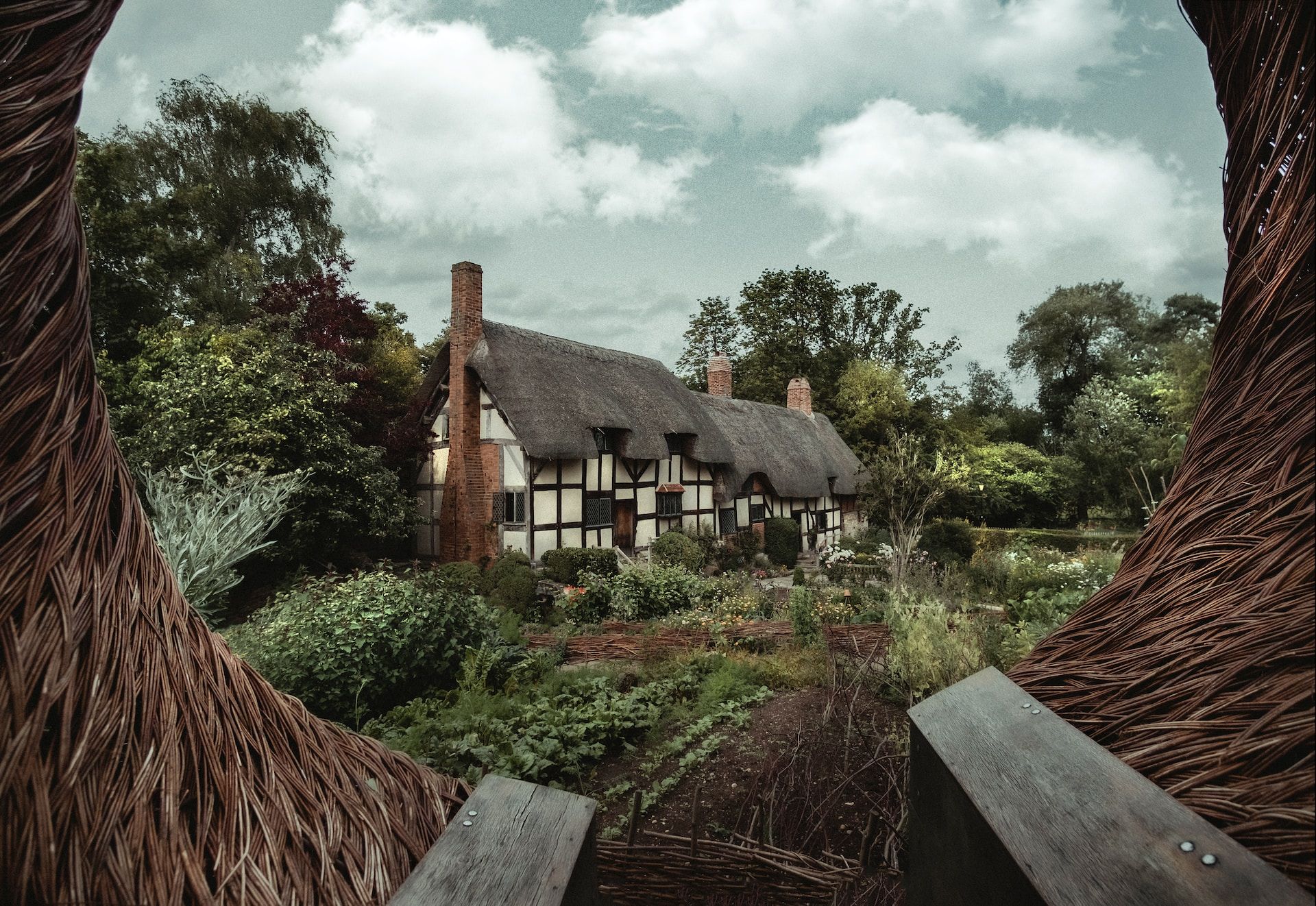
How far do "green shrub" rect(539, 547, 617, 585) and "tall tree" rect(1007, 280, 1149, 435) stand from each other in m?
23.4

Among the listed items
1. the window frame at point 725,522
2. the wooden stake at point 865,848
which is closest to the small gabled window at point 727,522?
the window frame at point 725,522

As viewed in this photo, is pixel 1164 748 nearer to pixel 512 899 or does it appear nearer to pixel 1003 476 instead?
pixel 512 899

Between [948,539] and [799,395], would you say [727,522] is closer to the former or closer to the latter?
[948,539]

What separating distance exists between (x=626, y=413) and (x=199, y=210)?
12.6 m

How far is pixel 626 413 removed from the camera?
599 inches

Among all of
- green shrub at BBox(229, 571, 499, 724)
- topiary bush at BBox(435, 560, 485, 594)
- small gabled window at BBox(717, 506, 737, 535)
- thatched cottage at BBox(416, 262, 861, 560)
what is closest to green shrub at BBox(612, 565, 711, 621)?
topiary bush at BBox(435, 560, 485, 594)

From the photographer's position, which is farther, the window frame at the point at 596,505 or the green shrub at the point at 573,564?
the window frame at the point at 596,505

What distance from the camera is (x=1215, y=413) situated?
1070 mm

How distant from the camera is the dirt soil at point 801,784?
121 inches

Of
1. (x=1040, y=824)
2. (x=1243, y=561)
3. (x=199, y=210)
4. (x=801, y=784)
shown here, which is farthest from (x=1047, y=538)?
(x=199, y=210)

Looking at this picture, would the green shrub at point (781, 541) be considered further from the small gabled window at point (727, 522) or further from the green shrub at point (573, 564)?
the green shrub at point (573, 564)

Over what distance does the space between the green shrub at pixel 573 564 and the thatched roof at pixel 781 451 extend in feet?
19.0

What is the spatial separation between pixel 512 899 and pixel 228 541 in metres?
9.11

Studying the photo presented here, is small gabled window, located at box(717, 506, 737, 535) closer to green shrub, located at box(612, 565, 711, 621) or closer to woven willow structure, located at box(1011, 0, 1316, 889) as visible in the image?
green shrub, located at box(612, 565, 711, 621)
